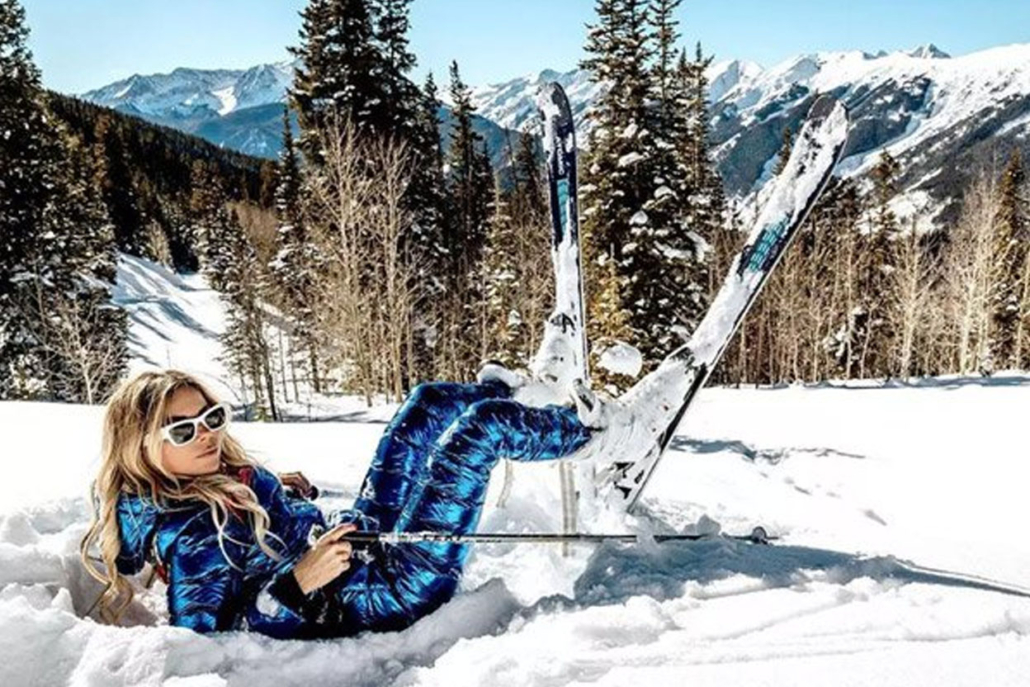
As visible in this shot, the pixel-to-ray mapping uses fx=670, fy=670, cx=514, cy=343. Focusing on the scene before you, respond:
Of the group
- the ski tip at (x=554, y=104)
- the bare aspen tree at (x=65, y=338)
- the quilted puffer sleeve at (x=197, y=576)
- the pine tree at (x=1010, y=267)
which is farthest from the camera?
the pine tree at (x=1010, y=267)

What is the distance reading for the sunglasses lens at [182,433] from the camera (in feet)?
7.11

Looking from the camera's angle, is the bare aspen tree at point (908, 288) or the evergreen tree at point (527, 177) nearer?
the bare aspen tree at point (908, 288)

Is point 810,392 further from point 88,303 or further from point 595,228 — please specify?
point 88,303

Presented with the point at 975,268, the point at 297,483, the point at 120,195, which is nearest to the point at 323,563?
the point at 297,483

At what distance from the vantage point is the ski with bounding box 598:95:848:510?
11.6 feet

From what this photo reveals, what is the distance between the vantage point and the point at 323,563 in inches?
84.5

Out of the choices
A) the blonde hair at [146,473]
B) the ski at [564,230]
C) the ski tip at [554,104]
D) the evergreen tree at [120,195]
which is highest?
the evergreen tree at [120,195]

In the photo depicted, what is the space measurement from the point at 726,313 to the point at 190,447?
3070 millimetres

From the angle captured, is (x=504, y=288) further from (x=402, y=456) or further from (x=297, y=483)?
(x=402, y=456)

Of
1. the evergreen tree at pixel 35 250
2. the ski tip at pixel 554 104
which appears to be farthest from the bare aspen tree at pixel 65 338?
the ski tip at pixel 554 104

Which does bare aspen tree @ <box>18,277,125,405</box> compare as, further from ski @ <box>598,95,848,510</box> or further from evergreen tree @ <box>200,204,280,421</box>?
ski @ <box>598,95,848,510</box>

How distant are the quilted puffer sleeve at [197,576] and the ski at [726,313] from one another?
184cm

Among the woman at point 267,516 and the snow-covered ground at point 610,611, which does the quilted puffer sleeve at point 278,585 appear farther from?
the snow-covered ground at point 610,611

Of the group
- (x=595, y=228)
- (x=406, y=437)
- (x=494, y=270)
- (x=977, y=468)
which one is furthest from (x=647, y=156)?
(x=406, y=437)
